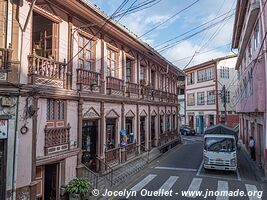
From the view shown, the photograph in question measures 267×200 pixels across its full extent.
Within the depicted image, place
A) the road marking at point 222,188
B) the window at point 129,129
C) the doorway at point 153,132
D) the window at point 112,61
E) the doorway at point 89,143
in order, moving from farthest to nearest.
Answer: the doorway at point 153,132
the window at point 129,129
the window at point 112,61
the doorway at point 89,143
the road marking at point 222,188

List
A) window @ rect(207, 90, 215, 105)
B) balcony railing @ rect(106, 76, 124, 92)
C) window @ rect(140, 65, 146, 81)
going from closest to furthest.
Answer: balcony railing @ rect(106, 76, 124, 92) < window @ rect(140, 65, 146, 81) < window @ rect(207, 90, 215, 105)

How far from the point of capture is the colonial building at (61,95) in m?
7.90

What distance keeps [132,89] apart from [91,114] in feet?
17.9

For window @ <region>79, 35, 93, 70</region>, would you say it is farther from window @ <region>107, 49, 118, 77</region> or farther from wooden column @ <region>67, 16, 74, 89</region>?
window @ <region>107, 49, 118, 77</region>

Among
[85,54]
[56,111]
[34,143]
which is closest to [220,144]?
[85,54]

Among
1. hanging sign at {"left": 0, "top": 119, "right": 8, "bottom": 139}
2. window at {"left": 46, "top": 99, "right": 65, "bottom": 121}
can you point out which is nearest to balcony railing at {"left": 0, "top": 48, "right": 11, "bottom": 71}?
hanging sign at {"left": 0, "top": 119, "right": 8, "bottom": 139}

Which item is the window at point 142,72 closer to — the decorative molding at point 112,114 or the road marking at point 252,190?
the decorative molding at point 112,114

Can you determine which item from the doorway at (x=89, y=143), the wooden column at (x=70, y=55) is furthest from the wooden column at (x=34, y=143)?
the doorway at (x=89, y=143)

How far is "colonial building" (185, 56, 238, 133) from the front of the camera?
124ft

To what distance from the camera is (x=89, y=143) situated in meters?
Answer: 12.5

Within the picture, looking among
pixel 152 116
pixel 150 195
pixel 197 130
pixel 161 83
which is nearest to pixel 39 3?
pixel 150 195

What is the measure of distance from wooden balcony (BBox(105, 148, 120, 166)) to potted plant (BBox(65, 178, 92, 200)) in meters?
4.01

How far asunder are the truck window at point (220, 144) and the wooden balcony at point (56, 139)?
29.7 ft

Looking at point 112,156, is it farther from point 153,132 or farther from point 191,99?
point 191,99
